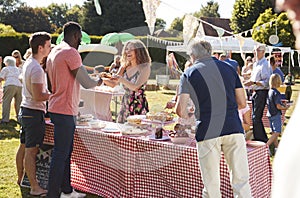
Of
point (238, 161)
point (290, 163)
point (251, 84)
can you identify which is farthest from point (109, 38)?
point (290, 163)

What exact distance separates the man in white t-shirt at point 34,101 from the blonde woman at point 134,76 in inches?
36.0

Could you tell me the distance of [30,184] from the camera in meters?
4.23

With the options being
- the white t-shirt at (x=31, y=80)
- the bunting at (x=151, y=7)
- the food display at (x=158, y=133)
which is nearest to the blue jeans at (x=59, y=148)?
the white t-shirt at (x=31, y=80)

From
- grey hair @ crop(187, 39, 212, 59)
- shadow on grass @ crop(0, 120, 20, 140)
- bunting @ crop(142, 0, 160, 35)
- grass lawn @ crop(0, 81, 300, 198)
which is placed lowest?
grass lawn @ crop(0, 81, 300, 198)

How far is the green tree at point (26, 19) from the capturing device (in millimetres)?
45344

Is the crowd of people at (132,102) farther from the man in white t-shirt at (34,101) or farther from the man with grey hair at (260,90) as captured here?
the man with grey hair at (260,90)

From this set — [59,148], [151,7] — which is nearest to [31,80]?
[59,148]

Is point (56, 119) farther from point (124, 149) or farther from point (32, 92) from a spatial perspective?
point (124, 149)

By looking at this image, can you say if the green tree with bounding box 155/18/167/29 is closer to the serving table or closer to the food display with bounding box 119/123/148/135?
the serving table

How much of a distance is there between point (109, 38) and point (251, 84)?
39.8 feet

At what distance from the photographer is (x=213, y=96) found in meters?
2.98

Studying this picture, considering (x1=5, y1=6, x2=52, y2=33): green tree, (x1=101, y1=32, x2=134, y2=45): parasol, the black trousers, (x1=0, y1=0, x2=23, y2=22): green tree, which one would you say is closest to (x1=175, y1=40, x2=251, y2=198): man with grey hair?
the black trousers

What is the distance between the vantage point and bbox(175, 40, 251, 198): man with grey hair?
9.77ft

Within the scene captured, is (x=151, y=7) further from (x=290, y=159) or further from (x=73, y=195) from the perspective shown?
(x=290, y=159)
